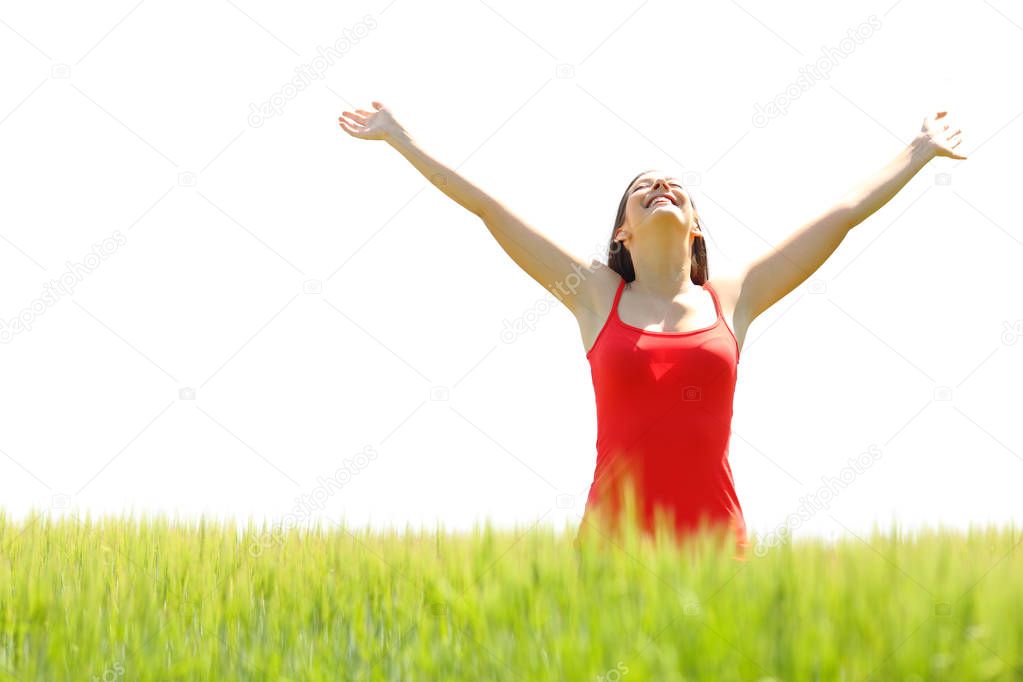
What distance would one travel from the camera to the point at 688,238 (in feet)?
13.1

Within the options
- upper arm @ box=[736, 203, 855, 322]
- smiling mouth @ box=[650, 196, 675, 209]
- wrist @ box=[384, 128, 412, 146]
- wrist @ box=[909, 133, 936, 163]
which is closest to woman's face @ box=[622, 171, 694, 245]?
smiling mouth @ box=[650, 196, 675, 209]

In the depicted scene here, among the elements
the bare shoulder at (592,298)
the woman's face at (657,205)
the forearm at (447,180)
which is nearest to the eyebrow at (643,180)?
the woman's face at (657,205)

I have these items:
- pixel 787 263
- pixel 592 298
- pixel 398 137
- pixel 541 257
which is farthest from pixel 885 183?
pixel 398 137

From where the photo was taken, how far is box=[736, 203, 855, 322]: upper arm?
4078 mm

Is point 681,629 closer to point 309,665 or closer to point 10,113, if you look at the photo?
point 309,665

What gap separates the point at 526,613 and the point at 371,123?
2.23 m

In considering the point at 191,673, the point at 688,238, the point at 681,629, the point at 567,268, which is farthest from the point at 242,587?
the point at 688,238

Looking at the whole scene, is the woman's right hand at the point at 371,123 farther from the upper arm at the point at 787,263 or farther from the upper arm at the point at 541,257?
the upper arm at the point at 787,263

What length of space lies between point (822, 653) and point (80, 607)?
2.20m

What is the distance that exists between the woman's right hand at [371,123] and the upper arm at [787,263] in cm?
153

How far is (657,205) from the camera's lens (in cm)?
391

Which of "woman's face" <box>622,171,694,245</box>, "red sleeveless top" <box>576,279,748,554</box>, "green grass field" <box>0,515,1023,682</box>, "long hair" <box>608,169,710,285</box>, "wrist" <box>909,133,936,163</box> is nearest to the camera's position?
"green grass field" <box>0,515,1023,682</box>

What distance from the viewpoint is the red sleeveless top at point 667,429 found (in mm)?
3613

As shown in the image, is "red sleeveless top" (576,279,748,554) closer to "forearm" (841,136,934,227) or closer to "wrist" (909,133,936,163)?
"forearm" (841,136,934,227)
